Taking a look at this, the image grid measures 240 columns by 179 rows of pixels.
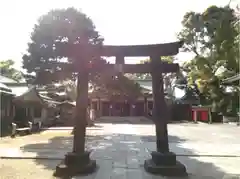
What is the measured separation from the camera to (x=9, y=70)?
4138cm

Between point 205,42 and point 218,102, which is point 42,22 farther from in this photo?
point 205,42

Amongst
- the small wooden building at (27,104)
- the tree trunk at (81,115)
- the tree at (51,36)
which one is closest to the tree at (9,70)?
the small wooden building at (27,104)

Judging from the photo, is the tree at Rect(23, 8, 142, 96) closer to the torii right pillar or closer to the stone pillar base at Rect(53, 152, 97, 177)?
the torii right pillar

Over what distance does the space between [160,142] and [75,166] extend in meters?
2.36

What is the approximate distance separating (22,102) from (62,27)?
8.65 metres

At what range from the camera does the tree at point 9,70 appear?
40281 mm

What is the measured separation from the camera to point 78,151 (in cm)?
712

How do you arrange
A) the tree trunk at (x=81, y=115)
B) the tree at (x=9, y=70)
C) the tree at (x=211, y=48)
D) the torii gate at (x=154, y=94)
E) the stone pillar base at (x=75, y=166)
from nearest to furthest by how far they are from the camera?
the stone pillar base at (x=75, y=166), the torii gate at (x=154, y=94), the tree trunk at (x=81, y=115), the tree at (x=211, y=48), the tree at (x=9, y=70)

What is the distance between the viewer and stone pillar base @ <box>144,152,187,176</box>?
657 cm

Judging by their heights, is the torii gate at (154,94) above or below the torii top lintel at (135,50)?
below

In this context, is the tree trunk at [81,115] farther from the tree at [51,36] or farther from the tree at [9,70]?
the tree at [9,70]

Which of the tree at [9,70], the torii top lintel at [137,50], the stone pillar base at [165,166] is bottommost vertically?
the stone pillar base at [165,166]

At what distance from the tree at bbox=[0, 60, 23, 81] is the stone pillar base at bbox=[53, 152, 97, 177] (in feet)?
119

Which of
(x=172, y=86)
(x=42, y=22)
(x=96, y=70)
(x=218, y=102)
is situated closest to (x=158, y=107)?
(x=96, y=70)
